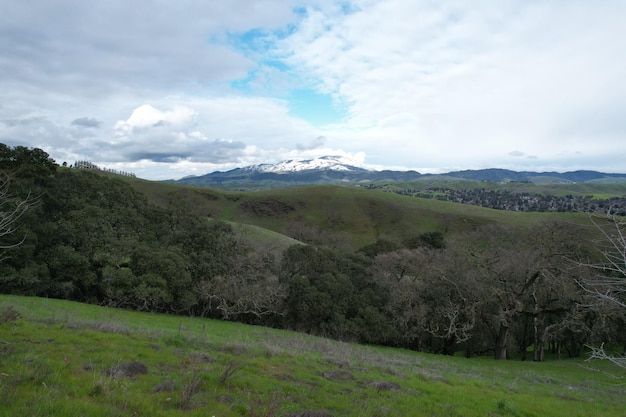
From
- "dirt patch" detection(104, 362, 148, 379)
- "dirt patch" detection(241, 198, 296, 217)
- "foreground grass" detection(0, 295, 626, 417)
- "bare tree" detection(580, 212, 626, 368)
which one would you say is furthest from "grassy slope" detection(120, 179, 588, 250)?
"dirt patch" detection(104, 362, 148, 379)

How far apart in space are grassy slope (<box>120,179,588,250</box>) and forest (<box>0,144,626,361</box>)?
231ft

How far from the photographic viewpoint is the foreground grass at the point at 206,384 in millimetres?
7363

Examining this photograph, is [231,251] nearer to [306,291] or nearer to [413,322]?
[306,291]

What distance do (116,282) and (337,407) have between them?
2639 cm

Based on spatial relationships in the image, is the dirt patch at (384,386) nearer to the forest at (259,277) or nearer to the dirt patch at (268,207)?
the forest at (259,277)

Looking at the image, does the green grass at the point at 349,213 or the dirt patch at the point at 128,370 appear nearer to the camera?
the dirt patch at the point at 128,370

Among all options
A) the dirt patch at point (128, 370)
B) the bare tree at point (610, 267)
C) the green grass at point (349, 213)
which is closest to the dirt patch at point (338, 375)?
the dirt patch at point (128, 370)

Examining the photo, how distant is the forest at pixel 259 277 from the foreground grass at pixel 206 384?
16.2 meters

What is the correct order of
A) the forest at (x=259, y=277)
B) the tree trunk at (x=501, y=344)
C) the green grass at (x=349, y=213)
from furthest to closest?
the green grass at (x=349, y=213), the tree trunk at (x=501, y=344), the forest at (x=259, y=277)

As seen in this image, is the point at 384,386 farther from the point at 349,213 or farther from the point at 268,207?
the point at 268,207

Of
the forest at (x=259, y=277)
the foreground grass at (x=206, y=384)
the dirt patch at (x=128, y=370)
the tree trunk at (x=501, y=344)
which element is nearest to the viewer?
the foreground grass at (x=206, y=384)

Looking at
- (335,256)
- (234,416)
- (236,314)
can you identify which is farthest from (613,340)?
(234,416)

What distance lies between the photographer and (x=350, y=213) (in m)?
146

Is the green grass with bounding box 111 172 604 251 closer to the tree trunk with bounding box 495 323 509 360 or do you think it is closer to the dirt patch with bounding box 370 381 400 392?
the tree trunk with bounding box 495 323 509 360
